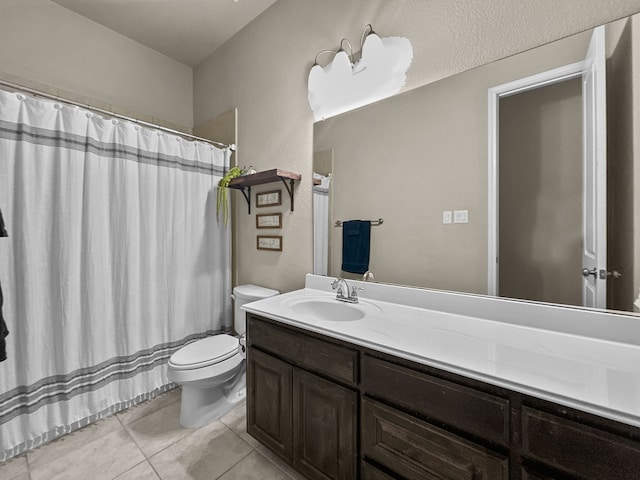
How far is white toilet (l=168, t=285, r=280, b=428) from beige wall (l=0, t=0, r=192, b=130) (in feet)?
Result: 6.23

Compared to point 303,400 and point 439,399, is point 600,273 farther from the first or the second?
point 303,400

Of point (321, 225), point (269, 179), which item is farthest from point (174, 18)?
point (321, 225)

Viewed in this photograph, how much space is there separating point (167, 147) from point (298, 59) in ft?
3.60

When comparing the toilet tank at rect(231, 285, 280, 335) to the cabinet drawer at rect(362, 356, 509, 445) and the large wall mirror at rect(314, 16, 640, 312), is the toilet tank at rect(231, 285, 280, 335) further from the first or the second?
the cabinet drawer at rect(362, 356, 509, 445)

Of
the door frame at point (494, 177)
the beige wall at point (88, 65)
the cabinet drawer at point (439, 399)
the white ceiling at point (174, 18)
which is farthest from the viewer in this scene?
the white ceiling at point (174, 18)

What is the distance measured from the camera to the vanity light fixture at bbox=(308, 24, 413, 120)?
1.44 m

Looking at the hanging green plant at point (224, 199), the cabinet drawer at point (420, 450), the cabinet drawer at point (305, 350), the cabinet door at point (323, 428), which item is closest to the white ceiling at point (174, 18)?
the hanging green plant at point (224, 199)

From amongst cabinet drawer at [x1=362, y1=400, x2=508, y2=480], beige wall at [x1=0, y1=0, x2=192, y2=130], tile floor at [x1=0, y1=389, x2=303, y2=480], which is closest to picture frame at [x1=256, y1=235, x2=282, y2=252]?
tile floor at [x1=0, y1=389, x2=303, y2=480]

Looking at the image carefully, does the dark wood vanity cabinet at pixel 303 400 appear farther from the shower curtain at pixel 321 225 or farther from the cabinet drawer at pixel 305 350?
the shower curtain at pixel 321 225

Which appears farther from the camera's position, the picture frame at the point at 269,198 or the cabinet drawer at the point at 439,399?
the picture frame at the point at 269,198

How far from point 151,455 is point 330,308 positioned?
121 centimetres

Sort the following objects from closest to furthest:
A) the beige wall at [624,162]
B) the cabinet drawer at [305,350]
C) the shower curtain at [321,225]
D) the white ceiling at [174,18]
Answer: the beige wall at [624,162]
the cabinet drawer at [305,350]
the shower curtain at [321,225]
the white ceiling at [174,18]

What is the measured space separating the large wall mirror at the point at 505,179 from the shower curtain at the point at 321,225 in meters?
0.18

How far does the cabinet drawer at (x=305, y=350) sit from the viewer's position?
1035mm
